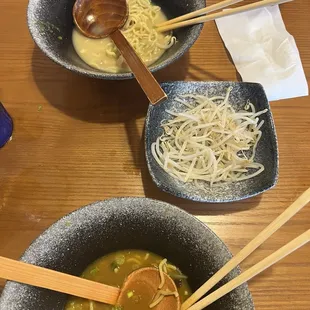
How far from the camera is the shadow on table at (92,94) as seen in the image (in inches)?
53.5

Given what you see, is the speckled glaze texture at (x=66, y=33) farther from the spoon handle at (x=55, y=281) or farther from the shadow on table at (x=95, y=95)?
the spoon handle at (x=55, y=281)

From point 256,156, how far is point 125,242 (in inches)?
19.9

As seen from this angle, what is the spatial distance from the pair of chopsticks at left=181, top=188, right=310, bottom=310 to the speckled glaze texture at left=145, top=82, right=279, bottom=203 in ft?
1.09

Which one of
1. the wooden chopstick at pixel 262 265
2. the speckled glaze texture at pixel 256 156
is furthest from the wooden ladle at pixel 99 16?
the wooden chopstick at pixel 262 265

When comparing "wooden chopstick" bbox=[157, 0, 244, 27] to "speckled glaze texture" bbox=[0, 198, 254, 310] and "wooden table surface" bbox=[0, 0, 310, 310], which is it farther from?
"speckled glaze texture" bbox=[0, 198, 254, 310]

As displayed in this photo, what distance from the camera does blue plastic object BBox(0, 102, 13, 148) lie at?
1253 millimetres

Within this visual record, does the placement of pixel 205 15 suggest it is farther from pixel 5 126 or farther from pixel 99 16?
pixel 5 126

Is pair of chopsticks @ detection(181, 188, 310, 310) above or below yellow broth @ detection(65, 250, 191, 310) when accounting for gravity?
above

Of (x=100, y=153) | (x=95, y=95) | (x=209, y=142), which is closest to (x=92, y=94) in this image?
(x=95, y=95)

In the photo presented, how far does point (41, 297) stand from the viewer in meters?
0.90

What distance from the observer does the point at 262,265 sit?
2.31 ft

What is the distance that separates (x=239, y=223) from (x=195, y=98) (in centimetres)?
43

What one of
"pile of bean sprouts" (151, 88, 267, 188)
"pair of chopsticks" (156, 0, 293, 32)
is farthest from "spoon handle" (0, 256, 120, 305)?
"pair of chopsticks" (156, 0, 293, 32)

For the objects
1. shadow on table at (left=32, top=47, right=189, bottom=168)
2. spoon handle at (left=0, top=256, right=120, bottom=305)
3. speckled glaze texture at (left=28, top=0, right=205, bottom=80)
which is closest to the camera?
spoon handle at (left=0, top=256, right=120, bottom=305)
